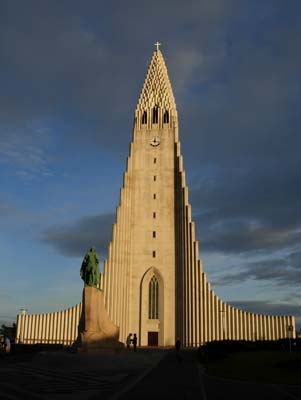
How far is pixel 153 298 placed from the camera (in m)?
54.5

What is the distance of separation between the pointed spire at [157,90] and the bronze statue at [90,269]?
37.4 m

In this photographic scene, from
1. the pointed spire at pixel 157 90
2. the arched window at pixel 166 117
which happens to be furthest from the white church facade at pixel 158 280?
the pointed spire at pixel 157 90

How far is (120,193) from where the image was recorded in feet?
188

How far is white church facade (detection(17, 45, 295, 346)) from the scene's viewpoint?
51.3m

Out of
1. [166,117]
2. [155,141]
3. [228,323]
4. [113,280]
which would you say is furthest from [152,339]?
[166,117]

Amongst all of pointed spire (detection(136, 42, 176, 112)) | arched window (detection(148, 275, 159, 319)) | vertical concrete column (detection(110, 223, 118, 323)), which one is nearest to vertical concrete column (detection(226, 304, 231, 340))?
arched window (detection(148, 275, 159, 319))

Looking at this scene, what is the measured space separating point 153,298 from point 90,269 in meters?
27.4

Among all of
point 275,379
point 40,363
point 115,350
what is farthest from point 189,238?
point 275,379

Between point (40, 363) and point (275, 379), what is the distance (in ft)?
41.4

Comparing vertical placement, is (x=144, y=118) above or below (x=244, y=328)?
above

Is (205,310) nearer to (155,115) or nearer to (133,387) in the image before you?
(155,115)

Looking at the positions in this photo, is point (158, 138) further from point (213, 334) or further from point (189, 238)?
point (213, 334)

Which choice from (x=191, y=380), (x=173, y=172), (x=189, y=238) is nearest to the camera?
(x=191, y=380)

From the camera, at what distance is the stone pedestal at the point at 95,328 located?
26491 millimetres
